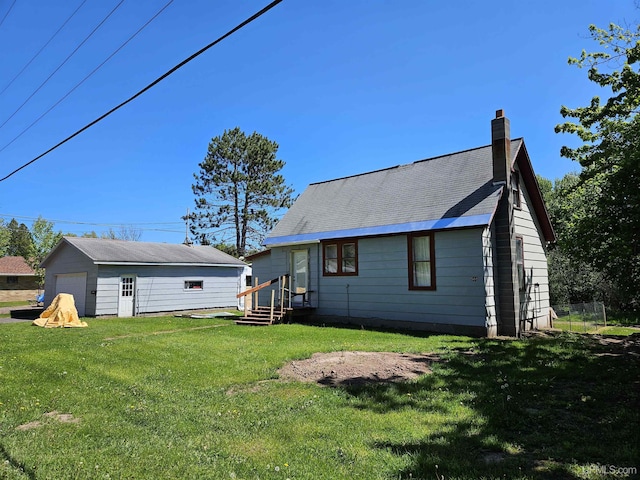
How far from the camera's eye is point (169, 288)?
24375 millimetres

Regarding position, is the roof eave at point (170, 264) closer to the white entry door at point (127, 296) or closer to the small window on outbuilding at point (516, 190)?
the white entry door at point (127, 296)

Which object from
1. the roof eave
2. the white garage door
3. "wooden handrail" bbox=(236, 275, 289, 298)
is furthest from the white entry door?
"wooden handrail" bbox=(236, 275, 289, 298)

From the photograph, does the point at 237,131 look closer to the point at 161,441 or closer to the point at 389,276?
the point at 389,276

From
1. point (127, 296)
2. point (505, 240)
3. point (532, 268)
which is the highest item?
point (505, 240)

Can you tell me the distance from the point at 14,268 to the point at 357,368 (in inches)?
1747

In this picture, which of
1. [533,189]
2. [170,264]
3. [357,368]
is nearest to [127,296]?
[170,264]

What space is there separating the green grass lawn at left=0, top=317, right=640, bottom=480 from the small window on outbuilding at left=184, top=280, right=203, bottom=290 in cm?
1598

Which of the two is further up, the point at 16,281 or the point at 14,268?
the point at 14,268

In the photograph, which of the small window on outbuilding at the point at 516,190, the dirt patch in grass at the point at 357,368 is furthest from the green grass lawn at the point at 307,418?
the small window on outbuilding at the point at 516,190

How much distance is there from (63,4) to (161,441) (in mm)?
10363

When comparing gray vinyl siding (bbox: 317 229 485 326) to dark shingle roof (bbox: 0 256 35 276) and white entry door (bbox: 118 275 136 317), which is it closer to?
white entry door (bbox: 118 275 136 317)

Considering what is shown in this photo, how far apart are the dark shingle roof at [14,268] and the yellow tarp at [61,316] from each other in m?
27.3

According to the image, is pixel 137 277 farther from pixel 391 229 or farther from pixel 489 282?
pixel 489 282

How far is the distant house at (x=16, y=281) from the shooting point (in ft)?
129
